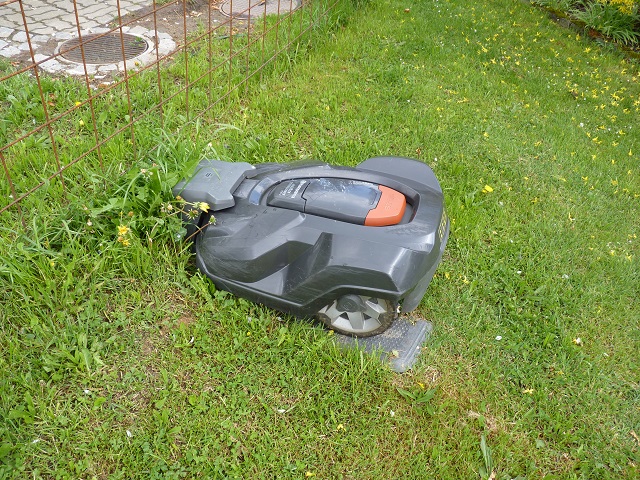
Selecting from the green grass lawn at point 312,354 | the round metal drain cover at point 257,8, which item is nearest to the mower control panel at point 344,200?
the green grass lawn at point 312,354

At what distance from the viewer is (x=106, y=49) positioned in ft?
15.5

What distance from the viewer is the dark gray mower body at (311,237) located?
2.33 m

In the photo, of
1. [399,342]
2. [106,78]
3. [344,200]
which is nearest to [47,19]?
[106,78]

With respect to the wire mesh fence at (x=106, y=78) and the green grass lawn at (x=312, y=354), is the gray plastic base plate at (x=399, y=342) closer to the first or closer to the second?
the green grass lawn at (x=312, y=354)

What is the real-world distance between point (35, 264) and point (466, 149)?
9.62 ft

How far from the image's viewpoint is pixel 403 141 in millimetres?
4125

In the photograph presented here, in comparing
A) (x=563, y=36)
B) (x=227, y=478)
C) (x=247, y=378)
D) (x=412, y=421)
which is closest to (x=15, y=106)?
(x=247, y=378)

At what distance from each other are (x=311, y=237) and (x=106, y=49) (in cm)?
326

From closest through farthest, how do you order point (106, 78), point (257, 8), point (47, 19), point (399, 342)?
point (399, 342), point (106, 78), point (47, 19), point (257, 8)

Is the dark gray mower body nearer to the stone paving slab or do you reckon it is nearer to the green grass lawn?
the green grass lawn

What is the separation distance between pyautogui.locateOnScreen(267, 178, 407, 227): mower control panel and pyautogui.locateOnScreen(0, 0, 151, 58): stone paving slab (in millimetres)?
3029

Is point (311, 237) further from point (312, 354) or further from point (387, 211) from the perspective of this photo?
point (312, 354)

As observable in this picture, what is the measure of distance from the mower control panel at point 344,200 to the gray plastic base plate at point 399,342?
56cm

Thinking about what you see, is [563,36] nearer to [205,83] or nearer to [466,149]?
[466,149]
